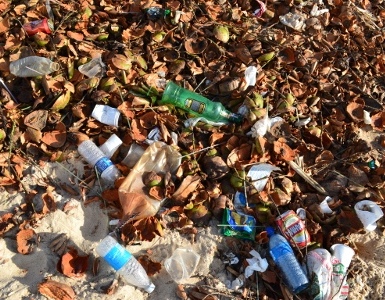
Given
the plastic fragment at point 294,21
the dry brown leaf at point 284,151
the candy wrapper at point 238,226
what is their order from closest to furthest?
the candy wrapper at point 238,226, the dry brown leaf at point 284,151, the plastic fragment at point 294,21

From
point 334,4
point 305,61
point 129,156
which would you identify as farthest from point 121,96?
point 334,4

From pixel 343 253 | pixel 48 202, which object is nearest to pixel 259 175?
pixel 343 253

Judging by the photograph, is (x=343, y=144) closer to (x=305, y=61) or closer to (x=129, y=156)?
(x=305, y=61)

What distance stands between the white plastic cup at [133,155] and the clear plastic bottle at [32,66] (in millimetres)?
793

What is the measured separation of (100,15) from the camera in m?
3.56

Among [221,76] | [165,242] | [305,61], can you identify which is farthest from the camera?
[305,61]

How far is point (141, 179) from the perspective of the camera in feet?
9.84

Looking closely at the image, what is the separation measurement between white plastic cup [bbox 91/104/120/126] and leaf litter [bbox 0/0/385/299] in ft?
0.15

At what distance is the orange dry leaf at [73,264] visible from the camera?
2.66 m

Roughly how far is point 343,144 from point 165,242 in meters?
1.54

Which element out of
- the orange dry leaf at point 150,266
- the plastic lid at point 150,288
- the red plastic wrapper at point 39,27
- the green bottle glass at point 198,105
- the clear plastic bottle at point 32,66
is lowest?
the plastic lid at point 150,288

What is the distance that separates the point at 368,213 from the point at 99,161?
5.82 feet

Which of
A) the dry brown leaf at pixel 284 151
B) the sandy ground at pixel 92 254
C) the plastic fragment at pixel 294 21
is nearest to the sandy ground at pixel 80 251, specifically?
the sandy ground at pixel 92 254

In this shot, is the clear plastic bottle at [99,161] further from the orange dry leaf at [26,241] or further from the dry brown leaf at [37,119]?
the orange dry leaf at [26,241]
